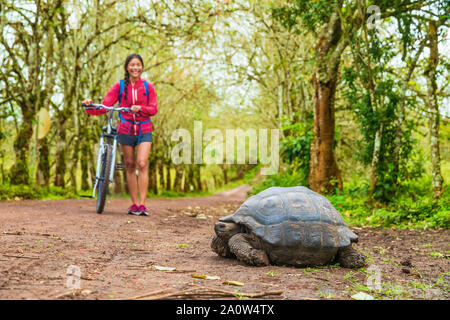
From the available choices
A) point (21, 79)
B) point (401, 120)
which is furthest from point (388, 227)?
point (21, 79)

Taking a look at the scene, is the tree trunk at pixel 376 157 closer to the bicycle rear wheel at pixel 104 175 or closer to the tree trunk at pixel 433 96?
the tree trunk at pixel 433 96

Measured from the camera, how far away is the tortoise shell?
153 inches

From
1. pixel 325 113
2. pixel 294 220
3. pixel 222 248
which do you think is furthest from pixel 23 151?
pixel 294 220

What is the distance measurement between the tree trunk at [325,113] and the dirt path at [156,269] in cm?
548

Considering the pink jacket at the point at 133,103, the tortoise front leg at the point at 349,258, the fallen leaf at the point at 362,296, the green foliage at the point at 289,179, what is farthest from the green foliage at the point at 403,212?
the fallen leaf at the point at 362,296

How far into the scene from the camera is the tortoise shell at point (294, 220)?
153 inches

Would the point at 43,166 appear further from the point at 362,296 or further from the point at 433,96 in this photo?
the point at 362,296

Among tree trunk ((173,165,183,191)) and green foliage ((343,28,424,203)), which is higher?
green foliage ((343,28,424,203))

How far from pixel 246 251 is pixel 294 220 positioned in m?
0.51

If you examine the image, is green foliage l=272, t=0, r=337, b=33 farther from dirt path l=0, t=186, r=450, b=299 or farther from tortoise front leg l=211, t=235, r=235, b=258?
tortoise front leg l=211, t=235, r=235, b=258

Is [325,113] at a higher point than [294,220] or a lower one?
higher

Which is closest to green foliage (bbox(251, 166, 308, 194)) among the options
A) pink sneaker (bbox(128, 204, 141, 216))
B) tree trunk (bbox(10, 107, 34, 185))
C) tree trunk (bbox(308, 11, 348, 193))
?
tree trunk (bbox(308, 11, 348, 193))

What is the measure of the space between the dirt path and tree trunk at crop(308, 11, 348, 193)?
5482 millimetres

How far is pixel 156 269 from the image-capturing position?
3613mm
